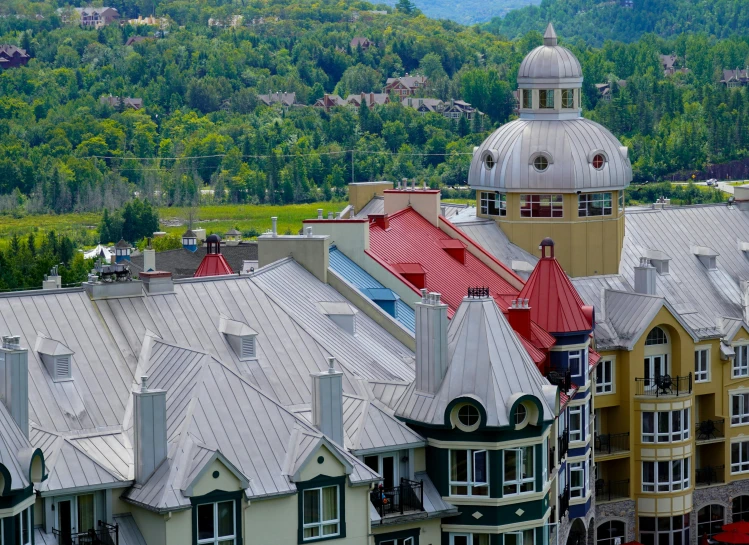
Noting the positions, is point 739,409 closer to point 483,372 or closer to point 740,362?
point 740,362

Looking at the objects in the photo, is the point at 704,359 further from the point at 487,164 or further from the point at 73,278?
the point at 73,278

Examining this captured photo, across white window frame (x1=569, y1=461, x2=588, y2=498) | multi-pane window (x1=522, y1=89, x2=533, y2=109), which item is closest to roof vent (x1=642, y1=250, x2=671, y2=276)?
multi-pane window (x1=522, y1=89, x2=533, y2=109)

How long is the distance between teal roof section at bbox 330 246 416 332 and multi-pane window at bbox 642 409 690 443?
1714 cm

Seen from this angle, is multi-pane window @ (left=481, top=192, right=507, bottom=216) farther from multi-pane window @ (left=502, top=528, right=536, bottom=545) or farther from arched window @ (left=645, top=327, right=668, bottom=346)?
multi-pane window @ (left=502, top=528, right=536, bottom=545)

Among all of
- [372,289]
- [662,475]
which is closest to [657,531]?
[662,475]

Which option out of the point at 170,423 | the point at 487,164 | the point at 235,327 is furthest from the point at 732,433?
Result: the point at 170,423

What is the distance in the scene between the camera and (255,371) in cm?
5712

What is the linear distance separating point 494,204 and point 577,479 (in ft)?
61.4

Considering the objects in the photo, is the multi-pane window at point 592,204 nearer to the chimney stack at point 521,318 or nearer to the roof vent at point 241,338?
the chimney stack at point 521,318

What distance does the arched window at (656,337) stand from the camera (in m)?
82.4

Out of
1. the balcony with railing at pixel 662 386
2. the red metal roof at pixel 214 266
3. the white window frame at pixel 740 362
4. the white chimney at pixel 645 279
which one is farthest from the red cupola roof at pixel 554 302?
the white window frame at pixel 740 362

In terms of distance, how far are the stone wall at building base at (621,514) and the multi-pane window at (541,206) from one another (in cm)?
1270

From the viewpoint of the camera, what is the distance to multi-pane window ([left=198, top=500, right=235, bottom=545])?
50.2 m

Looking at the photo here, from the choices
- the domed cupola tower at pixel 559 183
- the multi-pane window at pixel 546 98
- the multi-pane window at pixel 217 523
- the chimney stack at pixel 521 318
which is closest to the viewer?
the multi-pane window at pixel 217 523
